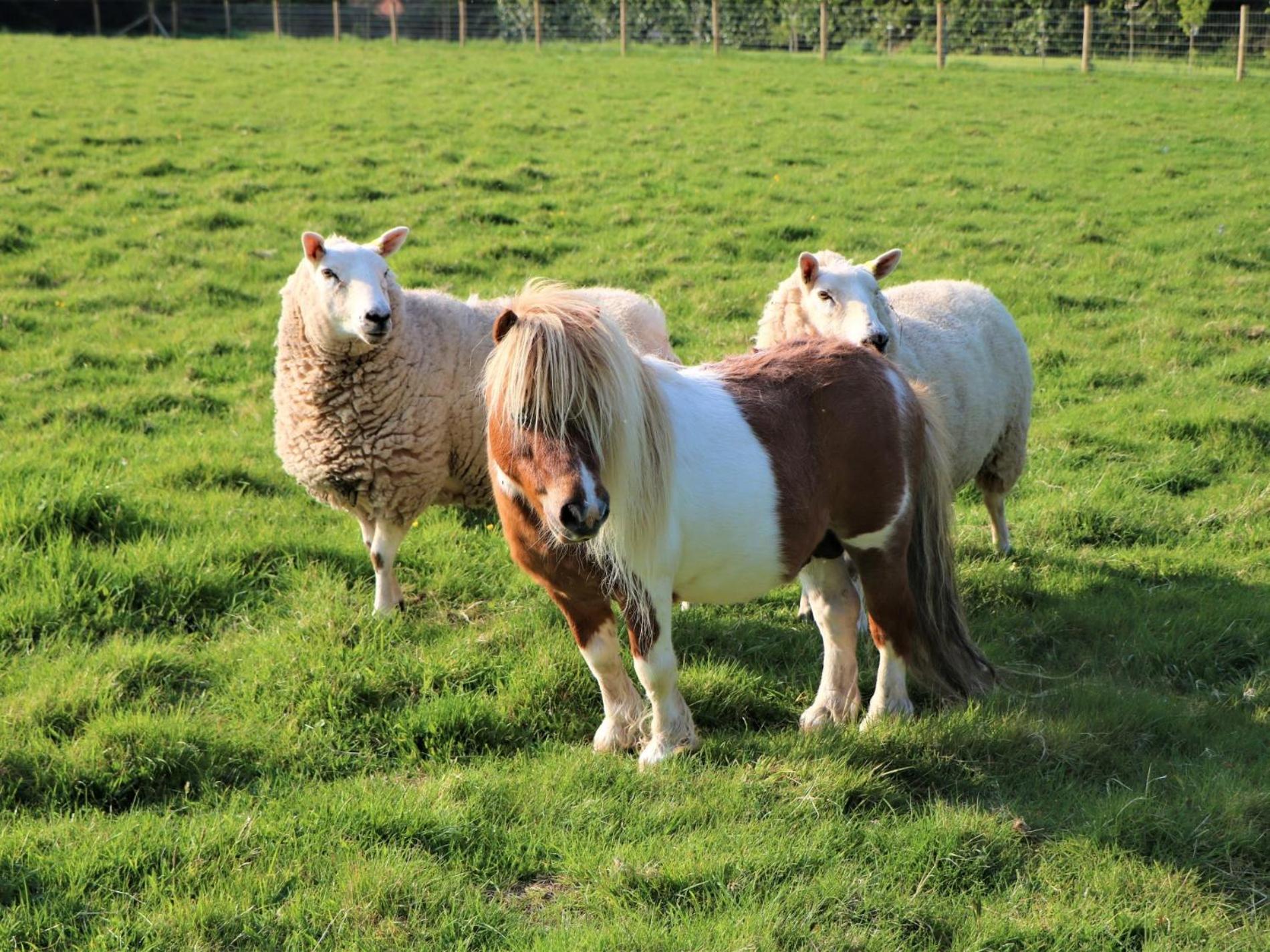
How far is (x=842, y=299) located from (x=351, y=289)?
251cm

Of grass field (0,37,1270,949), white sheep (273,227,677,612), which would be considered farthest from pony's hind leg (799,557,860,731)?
white sheep (273,227,677,612)

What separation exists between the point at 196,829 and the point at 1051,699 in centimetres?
329

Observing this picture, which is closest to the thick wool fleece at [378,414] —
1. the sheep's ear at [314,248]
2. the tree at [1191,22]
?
the sheep's ear at [314,248]

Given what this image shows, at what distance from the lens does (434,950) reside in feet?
10.6

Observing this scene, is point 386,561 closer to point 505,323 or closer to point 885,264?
point 505,323

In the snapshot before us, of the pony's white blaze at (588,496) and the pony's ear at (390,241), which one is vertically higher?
the pony's ear at (390,241)

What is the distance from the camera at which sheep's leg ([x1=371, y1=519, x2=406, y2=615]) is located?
5.58 m

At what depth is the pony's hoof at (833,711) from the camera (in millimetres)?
4504

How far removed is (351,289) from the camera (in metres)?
5.52


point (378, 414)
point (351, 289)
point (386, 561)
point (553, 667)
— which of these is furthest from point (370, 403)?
point (553, 667)

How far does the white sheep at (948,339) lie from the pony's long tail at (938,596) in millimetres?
1129

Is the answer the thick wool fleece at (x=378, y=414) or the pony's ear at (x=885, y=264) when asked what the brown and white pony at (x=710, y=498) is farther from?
the pony's ear at (x=885, y=264)

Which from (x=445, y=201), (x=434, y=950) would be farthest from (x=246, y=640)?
(x=445, y=201)

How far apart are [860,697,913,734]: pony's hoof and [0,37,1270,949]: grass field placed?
141mm
